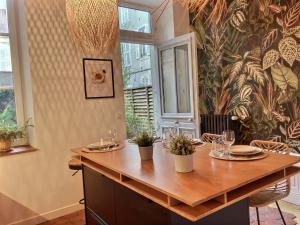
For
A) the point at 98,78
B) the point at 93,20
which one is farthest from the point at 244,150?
the point at 98,78

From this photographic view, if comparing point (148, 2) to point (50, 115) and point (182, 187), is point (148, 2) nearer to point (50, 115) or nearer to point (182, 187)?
point (50, 115)

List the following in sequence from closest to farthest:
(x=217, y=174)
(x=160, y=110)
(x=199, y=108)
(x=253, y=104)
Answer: (x=217, y=174), (x=253, y=104), (x=199, y=108), (x=160, y=110)

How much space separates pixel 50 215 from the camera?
9.98ft

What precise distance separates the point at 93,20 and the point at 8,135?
159cm

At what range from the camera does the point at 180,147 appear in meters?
1.46

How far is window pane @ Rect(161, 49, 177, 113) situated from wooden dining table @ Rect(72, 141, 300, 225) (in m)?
2.24

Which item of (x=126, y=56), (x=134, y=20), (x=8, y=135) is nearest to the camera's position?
(x=8, y=135)

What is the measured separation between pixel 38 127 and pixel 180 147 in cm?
207

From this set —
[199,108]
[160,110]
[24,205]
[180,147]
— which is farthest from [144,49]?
[180,147]

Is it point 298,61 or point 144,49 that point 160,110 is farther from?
point 298,61

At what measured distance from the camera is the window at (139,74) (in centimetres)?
430

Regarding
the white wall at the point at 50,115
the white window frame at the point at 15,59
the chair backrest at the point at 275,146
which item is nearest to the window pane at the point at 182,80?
the white wall at the point at 50,115

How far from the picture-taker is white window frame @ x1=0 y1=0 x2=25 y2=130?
119 inches

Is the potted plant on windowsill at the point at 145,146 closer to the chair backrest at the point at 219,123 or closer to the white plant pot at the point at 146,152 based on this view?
the white plant pot at the point at 146,152
